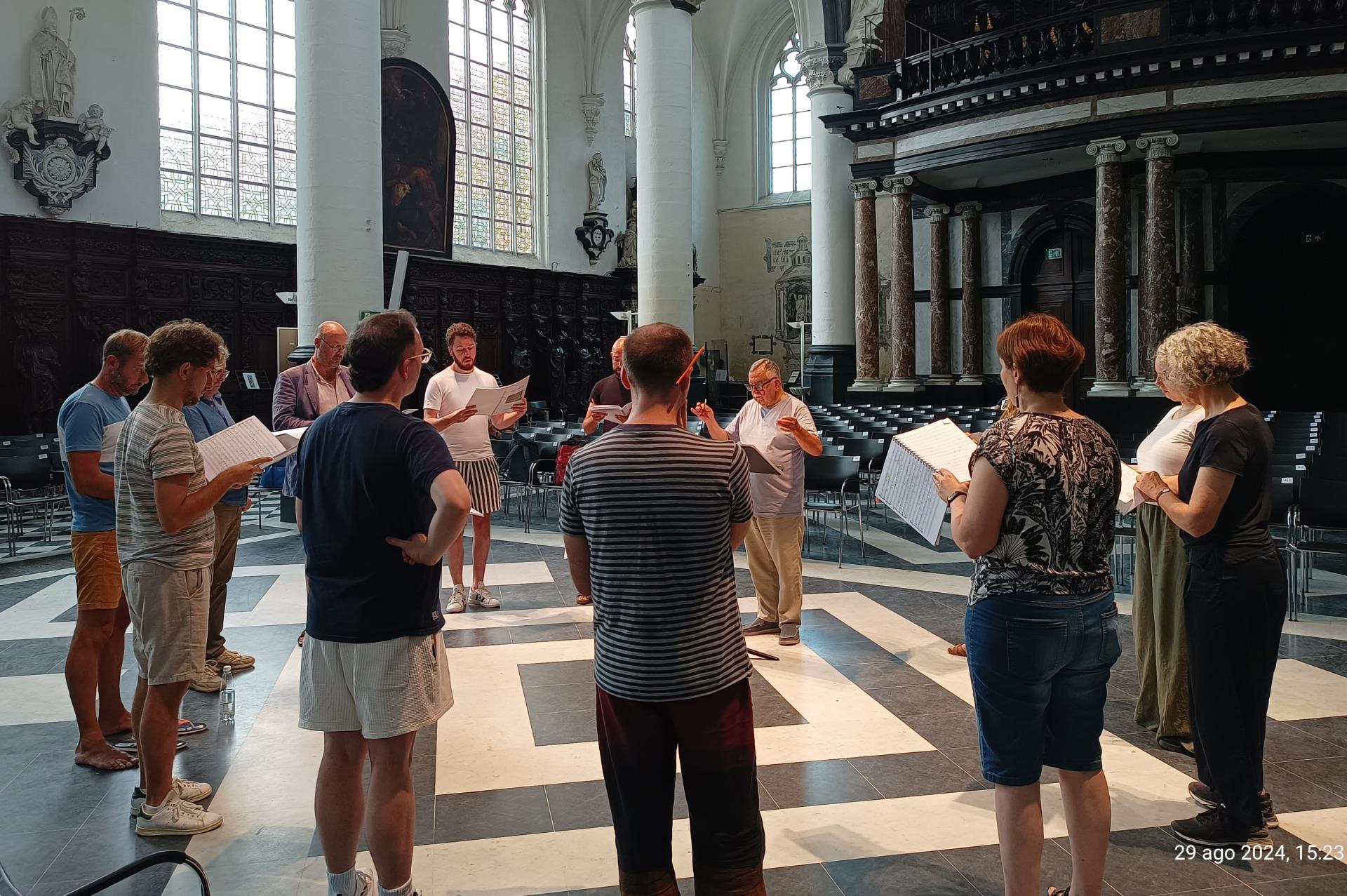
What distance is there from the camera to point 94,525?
12.9 ft

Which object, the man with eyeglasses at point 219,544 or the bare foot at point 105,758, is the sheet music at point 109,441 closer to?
the man with eyeglasses at point 219,544

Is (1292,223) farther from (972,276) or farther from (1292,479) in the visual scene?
(1292,479)

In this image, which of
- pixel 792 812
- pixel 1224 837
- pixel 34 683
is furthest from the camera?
pixel 34 683

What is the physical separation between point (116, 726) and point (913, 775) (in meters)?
3.36

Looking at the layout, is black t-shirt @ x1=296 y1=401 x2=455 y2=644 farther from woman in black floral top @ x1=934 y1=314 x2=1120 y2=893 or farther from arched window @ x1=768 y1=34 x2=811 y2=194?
arched window @ x1=768 y1=34 x2=811 y2=194

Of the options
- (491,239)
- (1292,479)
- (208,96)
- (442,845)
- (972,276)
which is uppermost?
(208,96)

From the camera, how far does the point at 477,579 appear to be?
683 cm

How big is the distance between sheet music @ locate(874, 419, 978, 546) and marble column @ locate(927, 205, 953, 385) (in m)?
16.3

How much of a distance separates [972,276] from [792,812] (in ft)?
56.5

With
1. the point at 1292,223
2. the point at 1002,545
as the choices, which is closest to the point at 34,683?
the point at 1002,545

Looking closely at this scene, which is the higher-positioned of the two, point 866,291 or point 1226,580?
point 866,291

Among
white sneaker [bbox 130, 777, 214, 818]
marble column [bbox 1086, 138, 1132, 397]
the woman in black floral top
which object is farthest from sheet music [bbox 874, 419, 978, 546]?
marble column [bbox 1086, 138, 1132, 397]

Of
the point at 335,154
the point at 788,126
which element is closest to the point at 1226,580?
the point at 335,154

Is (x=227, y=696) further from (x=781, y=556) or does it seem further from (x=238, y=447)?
(x=781, y=556)
